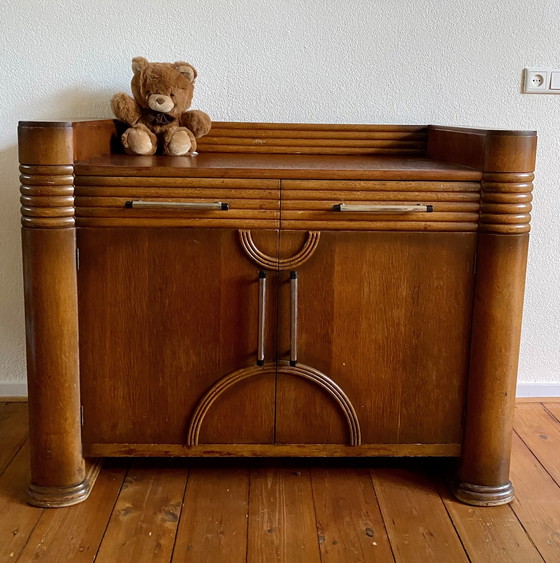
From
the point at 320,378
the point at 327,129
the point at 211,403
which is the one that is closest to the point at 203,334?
the point at 211,403

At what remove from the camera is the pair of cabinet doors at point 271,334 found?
160cm

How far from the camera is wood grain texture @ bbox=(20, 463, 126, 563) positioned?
1.45m

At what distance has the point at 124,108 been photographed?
1.88 metres

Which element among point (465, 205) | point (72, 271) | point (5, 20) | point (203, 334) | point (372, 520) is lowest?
point (372, 520)

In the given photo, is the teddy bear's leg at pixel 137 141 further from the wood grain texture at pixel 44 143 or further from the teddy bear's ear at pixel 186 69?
the wood grain texture at pixel 44 143

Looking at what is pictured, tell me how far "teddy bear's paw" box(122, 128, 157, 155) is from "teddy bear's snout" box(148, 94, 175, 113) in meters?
0.07

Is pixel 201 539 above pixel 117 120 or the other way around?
the other way around

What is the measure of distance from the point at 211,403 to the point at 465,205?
2.17ft

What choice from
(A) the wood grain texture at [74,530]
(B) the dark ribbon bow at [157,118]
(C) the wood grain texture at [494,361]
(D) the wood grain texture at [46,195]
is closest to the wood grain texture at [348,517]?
(C) the wood grain texture at [494,361]

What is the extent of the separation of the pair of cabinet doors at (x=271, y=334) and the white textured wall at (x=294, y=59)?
2.00 ft

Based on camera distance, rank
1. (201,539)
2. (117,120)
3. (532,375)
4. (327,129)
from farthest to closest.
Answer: (532,375)
(327,129)
(117,120)
(201,539)

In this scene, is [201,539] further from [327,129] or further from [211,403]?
[327,129]

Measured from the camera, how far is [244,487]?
171 centimetres

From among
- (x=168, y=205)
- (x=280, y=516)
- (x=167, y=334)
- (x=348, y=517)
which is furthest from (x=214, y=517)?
(x=168, y=205)
